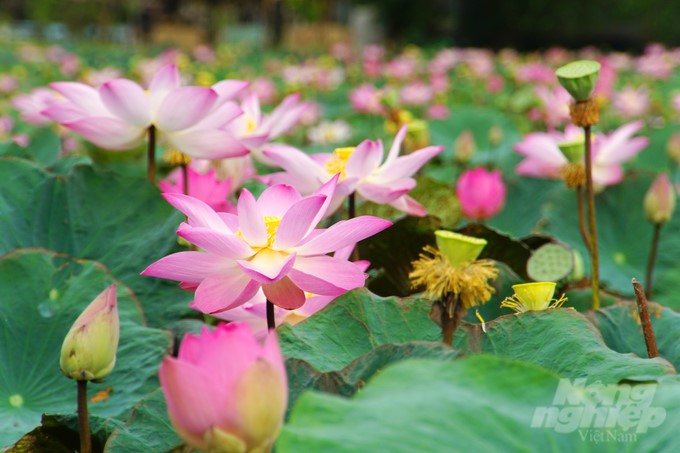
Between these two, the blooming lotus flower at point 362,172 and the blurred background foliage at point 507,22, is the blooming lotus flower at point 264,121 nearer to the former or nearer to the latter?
the blooming lotus flower at point 362,172

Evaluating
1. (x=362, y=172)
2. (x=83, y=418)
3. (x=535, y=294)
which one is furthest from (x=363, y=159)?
(x=83, y=418)

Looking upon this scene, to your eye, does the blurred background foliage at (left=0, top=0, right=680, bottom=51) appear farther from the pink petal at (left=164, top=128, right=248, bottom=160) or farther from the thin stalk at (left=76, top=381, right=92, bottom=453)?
the thin stalk at (left=76, top=381, right=92, bottom=453)

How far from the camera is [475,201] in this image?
1272 millimetres

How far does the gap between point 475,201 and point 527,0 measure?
548 inches

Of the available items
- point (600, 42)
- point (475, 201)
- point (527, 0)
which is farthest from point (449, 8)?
point (475, 201)

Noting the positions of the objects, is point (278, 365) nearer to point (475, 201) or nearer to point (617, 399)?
point (617, 399)

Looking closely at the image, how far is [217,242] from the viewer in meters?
0.58

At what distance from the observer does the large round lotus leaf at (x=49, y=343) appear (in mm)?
748

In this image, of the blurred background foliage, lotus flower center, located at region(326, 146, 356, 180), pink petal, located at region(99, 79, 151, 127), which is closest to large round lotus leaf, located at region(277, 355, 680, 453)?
lotus flower center, located at region(326, 146, 356, 180)

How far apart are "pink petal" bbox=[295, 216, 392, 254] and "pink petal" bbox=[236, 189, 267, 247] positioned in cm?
4

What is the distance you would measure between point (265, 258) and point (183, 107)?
351mm

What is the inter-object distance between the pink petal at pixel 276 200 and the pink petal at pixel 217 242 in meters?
0.09

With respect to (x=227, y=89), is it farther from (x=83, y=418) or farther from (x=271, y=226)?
(x=83, y=418)

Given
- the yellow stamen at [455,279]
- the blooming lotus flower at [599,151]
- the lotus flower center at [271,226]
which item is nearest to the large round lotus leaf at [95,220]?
the lotus flower center at [271,226]
